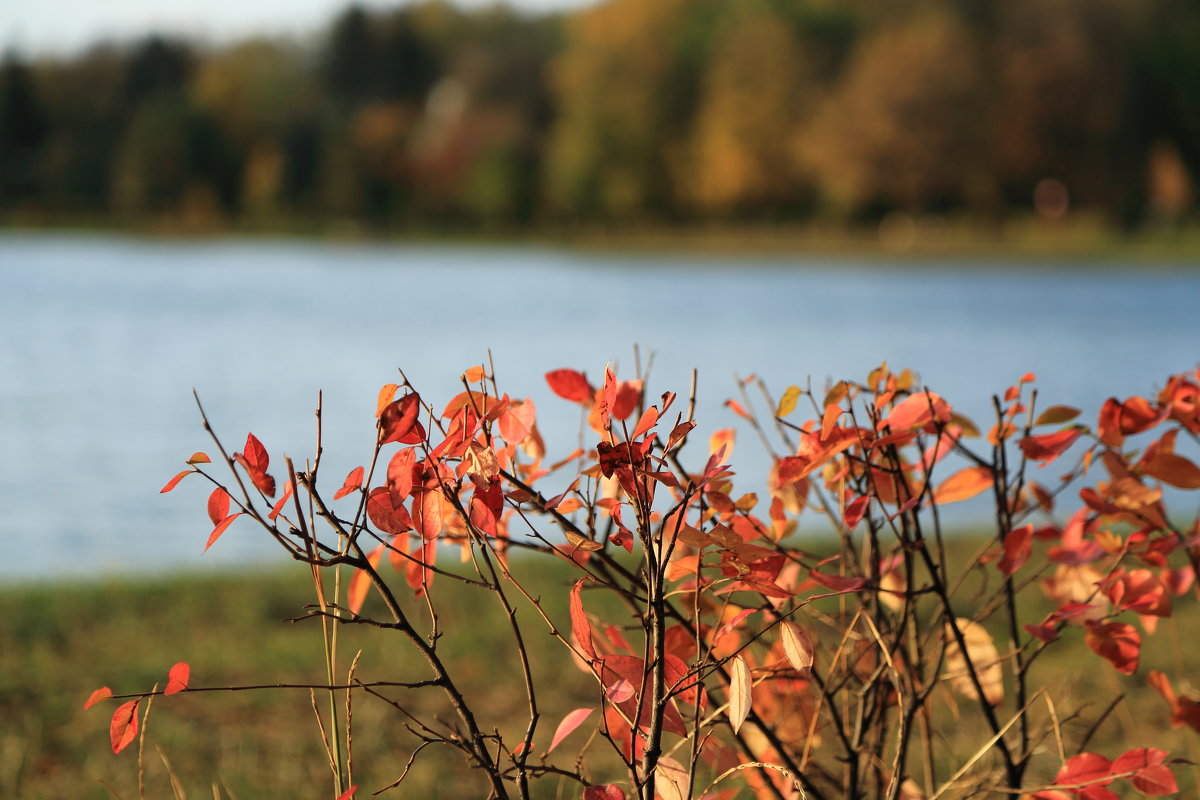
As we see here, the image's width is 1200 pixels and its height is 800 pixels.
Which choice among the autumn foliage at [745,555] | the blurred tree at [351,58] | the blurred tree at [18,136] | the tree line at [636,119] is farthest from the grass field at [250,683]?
the blurred tree at [351,58]

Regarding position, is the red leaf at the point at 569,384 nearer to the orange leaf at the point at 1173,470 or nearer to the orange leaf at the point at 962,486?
the orange leaf at the point at 962,486

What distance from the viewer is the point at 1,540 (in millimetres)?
5379

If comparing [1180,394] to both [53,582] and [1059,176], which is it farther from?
[1059,176]

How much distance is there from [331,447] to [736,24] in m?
40.6

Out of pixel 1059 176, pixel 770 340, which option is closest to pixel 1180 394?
pixel 770 340

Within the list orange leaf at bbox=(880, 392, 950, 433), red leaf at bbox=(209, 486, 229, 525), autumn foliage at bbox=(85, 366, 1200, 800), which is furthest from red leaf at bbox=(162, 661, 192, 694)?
orange leaf at bbox=(880, 392, 950, 433)

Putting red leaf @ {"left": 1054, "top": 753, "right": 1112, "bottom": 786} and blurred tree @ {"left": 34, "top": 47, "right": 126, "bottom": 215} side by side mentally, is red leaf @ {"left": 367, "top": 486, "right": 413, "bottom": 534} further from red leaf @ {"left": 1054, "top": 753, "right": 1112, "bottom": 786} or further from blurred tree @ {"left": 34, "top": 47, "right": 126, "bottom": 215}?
blurred tree @ {"left": 34, "top": 47, "right": 126, "bottom": 215}

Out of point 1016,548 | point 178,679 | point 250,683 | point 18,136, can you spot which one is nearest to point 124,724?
point 178,679

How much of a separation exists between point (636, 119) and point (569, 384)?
45869 millimetres

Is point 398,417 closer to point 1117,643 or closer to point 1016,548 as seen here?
point 1016,548

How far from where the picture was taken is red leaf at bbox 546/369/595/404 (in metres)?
1.08

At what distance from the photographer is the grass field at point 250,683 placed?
85.8 inches

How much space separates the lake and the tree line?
34.6 feet

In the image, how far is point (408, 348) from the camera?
13086 millimetres
